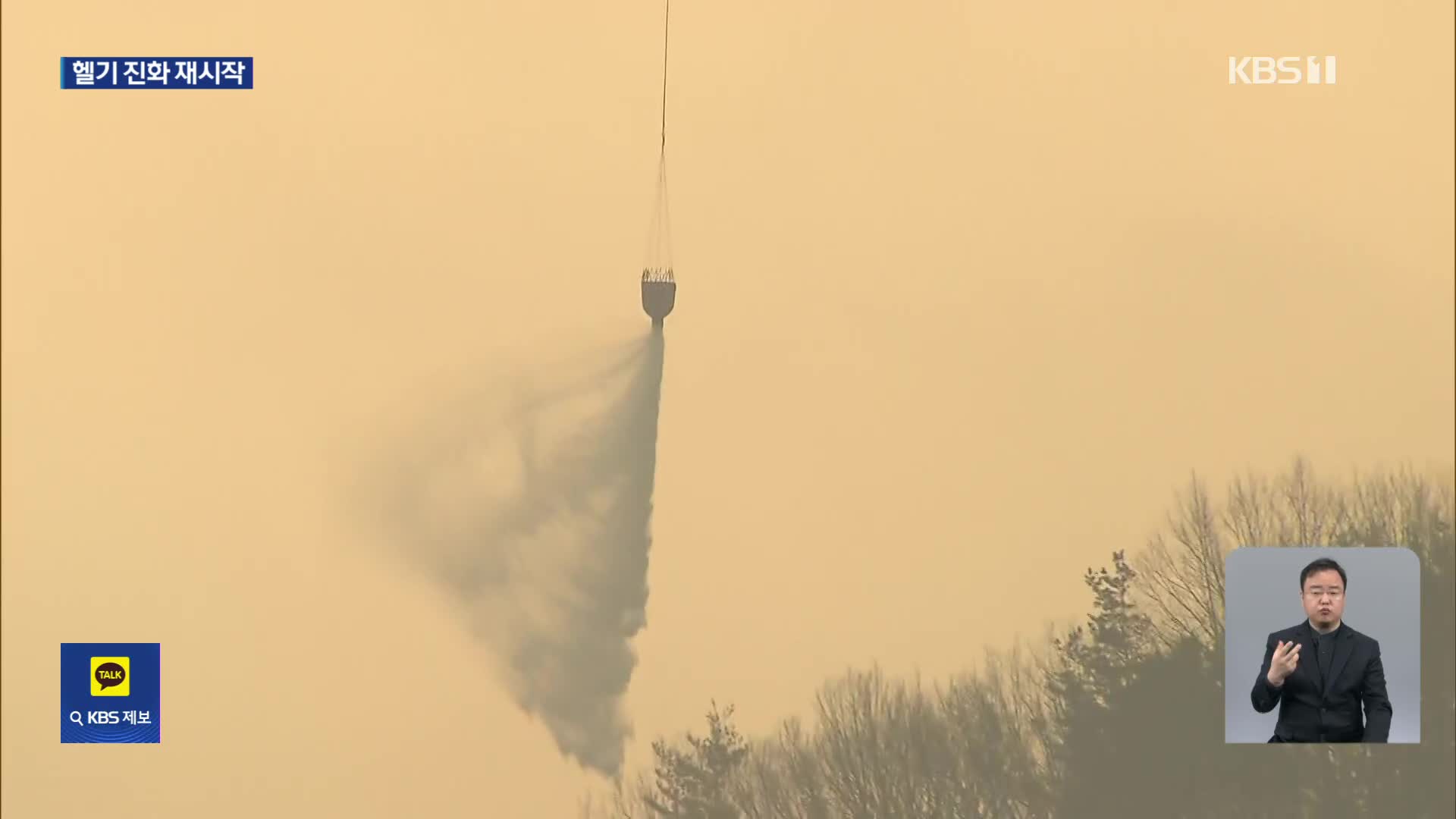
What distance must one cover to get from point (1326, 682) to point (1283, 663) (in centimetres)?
10

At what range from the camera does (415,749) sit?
3502 millimetres

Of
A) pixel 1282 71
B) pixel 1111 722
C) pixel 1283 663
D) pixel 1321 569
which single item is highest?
pixel 1282 71

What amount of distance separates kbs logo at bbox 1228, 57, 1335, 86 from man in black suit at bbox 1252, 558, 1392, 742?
3.56 ft

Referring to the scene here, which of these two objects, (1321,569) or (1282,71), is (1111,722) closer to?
(1321,569)

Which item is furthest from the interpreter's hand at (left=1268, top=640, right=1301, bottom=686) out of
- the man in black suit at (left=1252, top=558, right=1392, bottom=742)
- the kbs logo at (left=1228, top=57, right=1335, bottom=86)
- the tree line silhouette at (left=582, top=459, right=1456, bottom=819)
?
the kbs logo at (left=1228, top=57, right=1335, bottom=86)

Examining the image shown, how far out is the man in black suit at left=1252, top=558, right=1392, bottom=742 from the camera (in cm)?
345

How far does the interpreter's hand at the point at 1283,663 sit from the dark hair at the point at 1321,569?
0.42 feet

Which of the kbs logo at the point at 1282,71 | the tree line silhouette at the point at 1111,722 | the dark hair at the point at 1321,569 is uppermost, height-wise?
the kbs logo at the point at 1282,71

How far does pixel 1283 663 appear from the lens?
3457 mm

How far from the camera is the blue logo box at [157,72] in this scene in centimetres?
352

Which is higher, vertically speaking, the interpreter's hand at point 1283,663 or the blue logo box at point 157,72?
the blue logo box at point 157,72

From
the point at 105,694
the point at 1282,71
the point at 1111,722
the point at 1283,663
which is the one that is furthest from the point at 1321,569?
the point at 105,694

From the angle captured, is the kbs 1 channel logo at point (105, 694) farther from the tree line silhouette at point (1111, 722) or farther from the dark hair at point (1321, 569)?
the dark hair at point (1321, 569)

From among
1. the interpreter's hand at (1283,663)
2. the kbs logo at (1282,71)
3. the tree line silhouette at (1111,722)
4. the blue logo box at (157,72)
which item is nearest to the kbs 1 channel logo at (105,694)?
the tree line silhouette at (1111,722)
